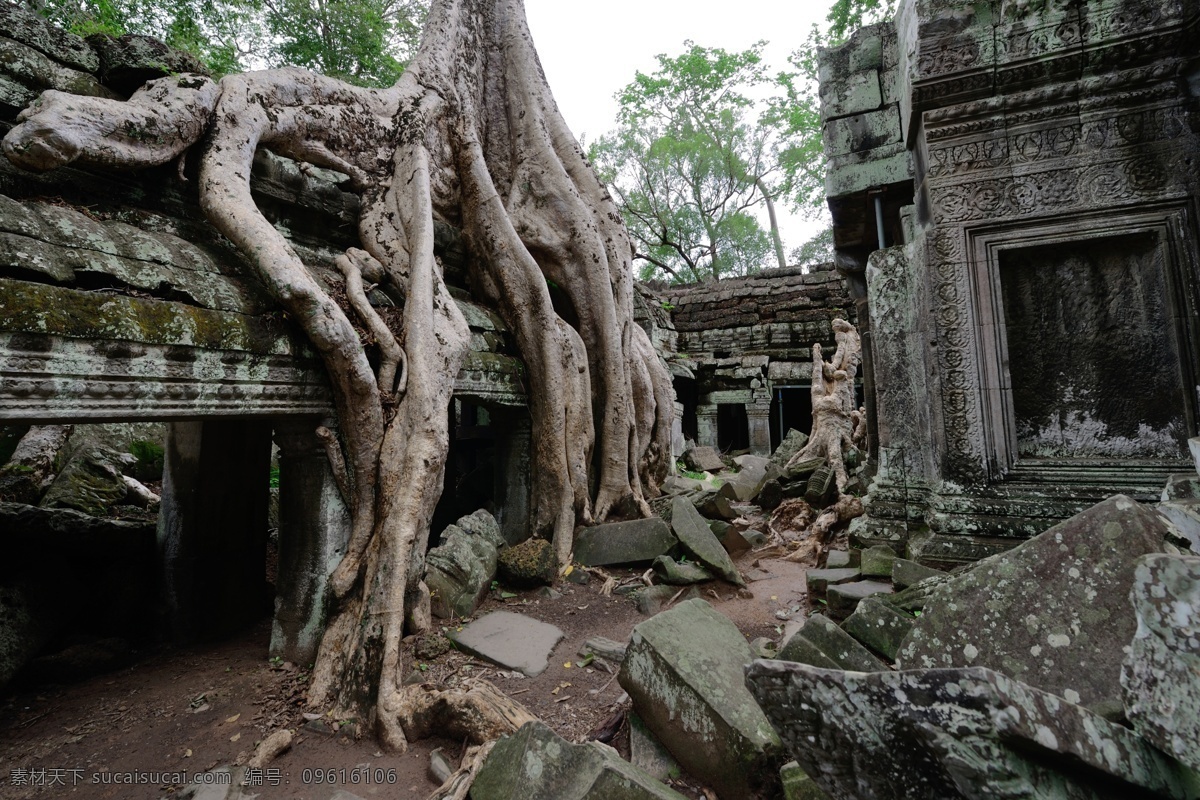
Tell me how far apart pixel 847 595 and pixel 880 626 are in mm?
697

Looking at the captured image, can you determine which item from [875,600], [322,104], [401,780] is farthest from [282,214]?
[875,600]

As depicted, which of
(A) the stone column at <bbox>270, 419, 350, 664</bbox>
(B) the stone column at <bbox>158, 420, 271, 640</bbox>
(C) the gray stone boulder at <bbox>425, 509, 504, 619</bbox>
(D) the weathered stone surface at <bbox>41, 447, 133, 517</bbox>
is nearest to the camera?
(A) the stone column at <bbox>270, 419, 350, 664</bbox>

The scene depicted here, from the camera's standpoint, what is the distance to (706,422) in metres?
12.4

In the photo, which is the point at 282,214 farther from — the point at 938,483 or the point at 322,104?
the point at 938,483

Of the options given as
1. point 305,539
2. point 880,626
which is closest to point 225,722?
point 305,539

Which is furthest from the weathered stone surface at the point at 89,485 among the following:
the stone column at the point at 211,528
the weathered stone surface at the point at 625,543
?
the weathered stone surface at the point at 625,543

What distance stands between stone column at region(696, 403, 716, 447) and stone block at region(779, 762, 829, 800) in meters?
10.9

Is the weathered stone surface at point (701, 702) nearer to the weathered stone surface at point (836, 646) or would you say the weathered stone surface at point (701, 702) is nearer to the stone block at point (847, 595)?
the weathered stone surface at point (836, 646)

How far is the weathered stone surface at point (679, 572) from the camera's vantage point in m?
3.93

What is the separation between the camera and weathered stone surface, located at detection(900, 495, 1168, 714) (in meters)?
1.46

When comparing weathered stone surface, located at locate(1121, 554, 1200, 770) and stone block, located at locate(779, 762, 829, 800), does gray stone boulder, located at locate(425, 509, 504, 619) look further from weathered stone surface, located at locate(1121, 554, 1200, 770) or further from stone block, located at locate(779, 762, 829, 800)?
weathered stone surface, located at locate(1121, 554, 1200, 770)

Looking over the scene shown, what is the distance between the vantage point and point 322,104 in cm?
380

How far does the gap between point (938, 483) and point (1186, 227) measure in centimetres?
177

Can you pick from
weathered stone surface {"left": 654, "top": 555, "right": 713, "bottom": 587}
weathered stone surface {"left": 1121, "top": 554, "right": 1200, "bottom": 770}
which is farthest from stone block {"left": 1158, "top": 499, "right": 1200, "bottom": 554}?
weathered stone surface {"left": 654, "top": 555, "right": 713, "bottom": 587}
